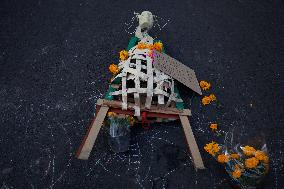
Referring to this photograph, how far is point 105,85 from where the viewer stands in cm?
516

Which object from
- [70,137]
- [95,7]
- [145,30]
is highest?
[95,7]

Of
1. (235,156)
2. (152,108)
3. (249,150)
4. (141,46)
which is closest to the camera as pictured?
(249,150)

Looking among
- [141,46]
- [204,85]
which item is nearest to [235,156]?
[204,85]

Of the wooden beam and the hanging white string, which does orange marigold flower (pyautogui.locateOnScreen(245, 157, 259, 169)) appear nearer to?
the wooden beam

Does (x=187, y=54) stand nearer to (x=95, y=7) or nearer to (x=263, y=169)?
(x=95, y=7)

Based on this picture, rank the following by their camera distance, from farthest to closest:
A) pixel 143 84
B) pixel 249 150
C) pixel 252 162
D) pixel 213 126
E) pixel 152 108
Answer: pixel 213 126, pixel 143 84, pixel 152 108, pixel 249 150, pixel 252 162

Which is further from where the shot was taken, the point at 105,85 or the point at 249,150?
the point at 105,85

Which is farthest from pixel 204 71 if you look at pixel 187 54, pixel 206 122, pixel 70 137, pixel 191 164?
pixel 70 137

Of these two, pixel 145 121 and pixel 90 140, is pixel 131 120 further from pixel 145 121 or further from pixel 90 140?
pixel 90 140

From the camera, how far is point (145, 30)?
528cm

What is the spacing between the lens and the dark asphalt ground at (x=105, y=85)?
4.23 metres

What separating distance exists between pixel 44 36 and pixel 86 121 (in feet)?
6.51

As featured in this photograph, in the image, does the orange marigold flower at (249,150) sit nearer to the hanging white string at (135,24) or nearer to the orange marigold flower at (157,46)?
the orange marigold flower at (157,46)

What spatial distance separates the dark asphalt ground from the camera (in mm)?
4234
